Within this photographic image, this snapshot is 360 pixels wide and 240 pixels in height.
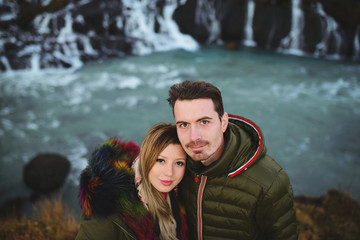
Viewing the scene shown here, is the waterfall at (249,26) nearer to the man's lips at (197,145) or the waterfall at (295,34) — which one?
the waterfall at (295,34)

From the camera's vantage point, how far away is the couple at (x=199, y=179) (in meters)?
2.11

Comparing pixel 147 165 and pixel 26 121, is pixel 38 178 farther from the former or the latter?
pixel 147 165

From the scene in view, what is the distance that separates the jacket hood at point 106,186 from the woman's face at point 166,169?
0.20 meters

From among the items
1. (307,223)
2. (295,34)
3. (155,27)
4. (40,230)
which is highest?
(155,27)

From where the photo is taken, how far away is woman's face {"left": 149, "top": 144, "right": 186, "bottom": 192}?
7.50ft

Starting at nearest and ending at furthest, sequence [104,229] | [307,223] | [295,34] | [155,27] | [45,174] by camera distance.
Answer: [104,229], [307,223], [45,174], [295,34], [155,27]

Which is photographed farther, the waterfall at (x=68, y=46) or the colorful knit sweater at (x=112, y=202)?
the waterfall at (x=68, y=46)

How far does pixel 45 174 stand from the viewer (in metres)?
6.73

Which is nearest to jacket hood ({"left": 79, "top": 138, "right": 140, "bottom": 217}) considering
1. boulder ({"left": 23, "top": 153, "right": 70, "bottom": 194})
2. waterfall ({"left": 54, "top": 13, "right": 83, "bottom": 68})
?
boulder ({"left": 23, "top": 153, "right": 70, "bottom": 194})

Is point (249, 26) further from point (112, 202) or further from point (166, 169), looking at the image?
point (112, 202)

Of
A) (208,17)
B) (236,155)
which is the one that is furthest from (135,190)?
(208,17)

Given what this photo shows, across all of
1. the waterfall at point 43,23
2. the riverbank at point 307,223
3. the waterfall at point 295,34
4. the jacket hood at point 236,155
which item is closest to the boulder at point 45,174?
the riverbank at point 307,223

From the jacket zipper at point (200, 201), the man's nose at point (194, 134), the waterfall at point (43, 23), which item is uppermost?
the waterfall at point (43, 23)

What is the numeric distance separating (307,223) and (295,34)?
15078 millimetres
